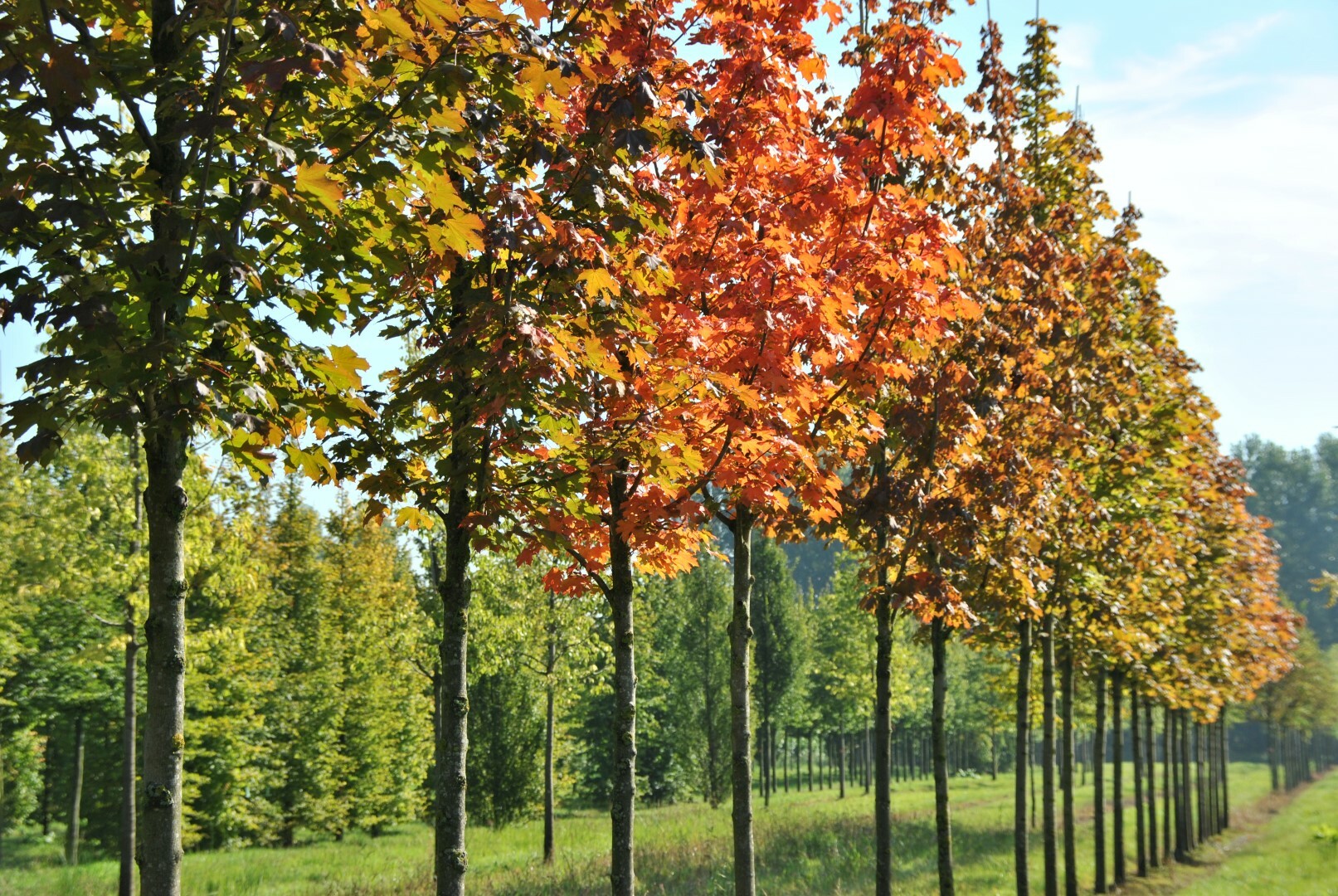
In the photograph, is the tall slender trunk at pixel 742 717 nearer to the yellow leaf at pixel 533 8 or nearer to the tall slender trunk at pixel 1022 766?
the yellow leaf at pixel 533 8

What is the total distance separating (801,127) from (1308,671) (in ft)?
188

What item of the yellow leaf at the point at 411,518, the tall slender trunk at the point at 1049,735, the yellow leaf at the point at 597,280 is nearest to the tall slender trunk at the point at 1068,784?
the tall slender trunk at the point at 1049,735

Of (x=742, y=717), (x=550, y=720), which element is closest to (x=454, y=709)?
(x=742, y=717)

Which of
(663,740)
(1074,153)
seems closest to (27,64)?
(1074,153)

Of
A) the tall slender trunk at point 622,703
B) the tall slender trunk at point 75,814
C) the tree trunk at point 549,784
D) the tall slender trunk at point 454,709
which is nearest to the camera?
the tall slender trunk at point 454,709

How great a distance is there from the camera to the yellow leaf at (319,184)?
3998mm

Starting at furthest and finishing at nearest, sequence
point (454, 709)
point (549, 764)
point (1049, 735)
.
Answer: point (549, 764) → point (1049, 735) → point (454, 709)

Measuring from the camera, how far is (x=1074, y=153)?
44.9ft

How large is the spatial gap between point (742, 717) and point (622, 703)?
1.01m

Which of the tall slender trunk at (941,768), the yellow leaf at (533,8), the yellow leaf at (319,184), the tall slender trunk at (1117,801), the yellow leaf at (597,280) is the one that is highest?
the yellow leaf at (533,8)

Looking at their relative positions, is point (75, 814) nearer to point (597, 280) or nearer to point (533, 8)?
point (597, 280)

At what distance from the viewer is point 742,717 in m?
7.89

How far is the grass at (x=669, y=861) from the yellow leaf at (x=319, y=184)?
43.7ft

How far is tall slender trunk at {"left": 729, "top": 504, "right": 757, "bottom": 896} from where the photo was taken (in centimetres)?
755
